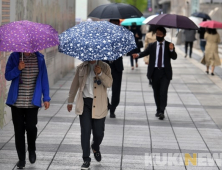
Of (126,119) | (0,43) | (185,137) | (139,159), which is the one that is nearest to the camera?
(0,43)

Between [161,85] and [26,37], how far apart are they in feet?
14.3

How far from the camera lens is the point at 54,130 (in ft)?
27.2

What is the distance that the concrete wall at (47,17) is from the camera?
332 inches

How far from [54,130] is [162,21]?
2675 mm

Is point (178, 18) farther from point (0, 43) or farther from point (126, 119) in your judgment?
point (0, 43)

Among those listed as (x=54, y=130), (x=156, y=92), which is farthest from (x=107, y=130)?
(x=156, y=92)

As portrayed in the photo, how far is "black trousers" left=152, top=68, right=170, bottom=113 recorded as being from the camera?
30.7 feet

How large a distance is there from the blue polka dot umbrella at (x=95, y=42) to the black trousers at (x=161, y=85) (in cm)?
349

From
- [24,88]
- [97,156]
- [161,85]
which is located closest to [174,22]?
[161,85]

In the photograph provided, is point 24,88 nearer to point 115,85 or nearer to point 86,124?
point 86,124

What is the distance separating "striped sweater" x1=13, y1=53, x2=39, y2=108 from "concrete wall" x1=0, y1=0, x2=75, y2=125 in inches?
94.9

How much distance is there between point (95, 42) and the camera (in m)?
5.56

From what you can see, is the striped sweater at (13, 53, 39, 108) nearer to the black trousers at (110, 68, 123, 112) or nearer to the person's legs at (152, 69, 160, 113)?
the black trousers at (110, 68, 123, 112)

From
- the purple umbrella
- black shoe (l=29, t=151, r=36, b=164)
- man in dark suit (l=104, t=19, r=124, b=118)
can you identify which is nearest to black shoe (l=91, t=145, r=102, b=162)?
black shoe (l=29, t=151, r=36, b=164)
